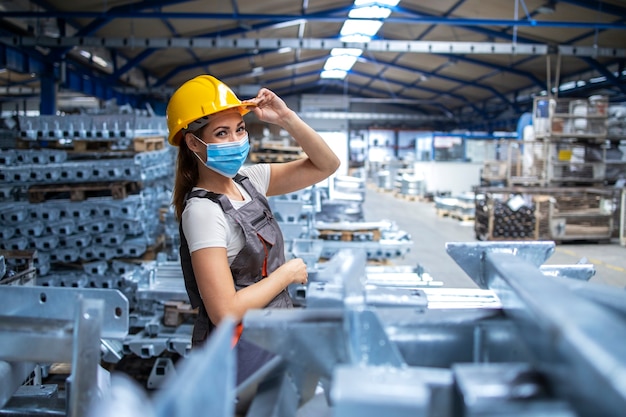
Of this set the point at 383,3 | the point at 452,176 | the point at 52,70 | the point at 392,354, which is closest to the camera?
the point at 392,354

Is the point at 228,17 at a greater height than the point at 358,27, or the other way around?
the point at 358,27

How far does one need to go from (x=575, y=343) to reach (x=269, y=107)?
1737 mm

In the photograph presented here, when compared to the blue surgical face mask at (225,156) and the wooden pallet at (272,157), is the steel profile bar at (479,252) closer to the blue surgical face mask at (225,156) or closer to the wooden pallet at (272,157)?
the blue surgical face mask at (225,156)

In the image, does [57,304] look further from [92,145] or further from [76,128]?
[92,145]

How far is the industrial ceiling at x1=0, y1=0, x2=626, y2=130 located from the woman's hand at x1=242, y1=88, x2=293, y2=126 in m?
7.97

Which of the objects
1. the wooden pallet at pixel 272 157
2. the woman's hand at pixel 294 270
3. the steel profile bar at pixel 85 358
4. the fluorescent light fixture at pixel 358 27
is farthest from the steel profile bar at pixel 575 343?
the fluorescent light fixture at pixel 358 27

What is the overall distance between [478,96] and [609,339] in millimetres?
23763

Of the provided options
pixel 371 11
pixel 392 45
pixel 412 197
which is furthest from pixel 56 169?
pixel 412 197

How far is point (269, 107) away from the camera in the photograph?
219 centimetres

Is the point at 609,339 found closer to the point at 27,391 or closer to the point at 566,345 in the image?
the point at 566,345

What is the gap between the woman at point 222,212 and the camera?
5.55ft

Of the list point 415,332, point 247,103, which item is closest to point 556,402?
point 415,332

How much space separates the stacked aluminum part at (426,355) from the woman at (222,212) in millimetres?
582

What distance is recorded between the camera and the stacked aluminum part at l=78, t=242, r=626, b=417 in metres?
0.63
